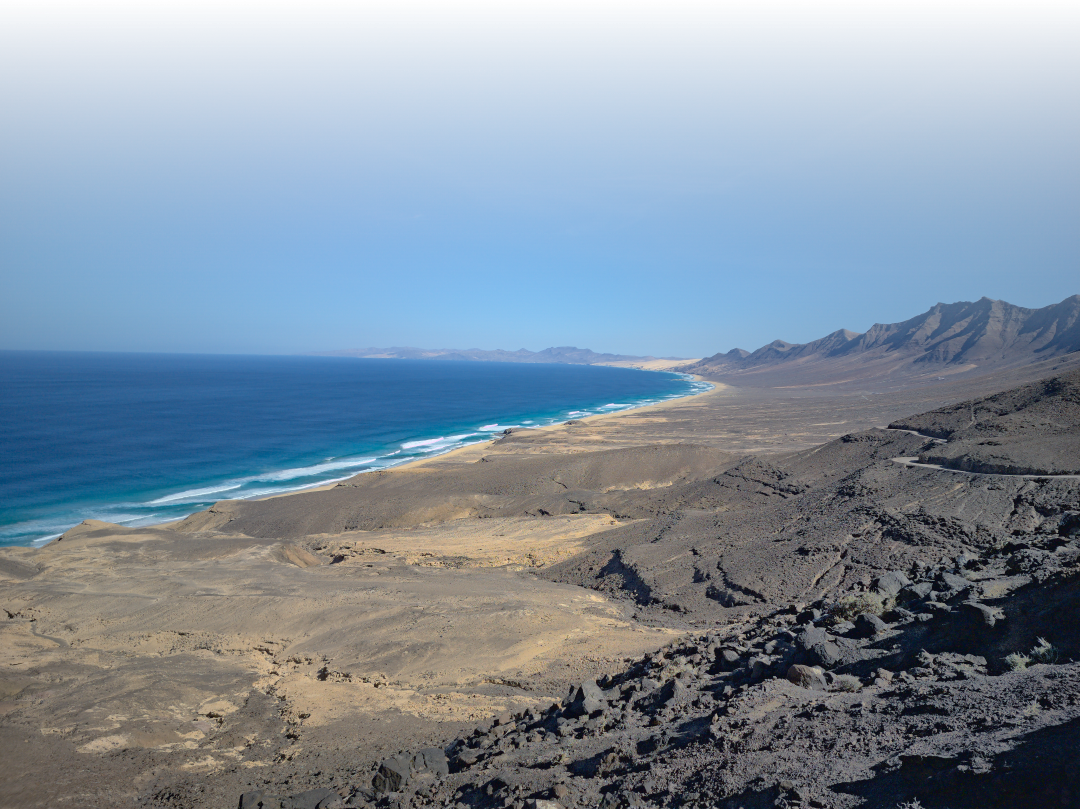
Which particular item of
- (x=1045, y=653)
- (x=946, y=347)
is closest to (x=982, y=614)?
(x=1045, y=653)

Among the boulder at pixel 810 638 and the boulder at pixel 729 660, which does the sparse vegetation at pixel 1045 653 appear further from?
the boulder at pixel 729 660

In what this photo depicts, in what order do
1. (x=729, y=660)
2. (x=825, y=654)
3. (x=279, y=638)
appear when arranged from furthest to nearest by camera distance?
(x=279, y=638) → (x=729, y=660) → (x=825, y=654)

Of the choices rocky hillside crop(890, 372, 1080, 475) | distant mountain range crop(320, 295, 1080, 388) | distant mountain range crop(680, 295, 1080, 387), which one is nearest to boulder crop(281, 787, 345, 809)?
rocky hillside crop(890, 372, 1080, 475)

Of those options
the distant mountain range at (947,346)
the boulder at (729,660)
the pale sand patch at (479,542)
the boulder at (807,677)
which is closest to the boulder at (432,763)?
the boulder at (729,660)

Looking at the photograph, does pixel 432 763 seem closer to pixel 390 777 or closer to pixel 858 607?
pixel 390 777

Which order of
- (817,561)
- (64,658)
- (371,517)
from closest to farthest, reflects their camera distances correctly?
1. (64,658)
2. (817,561)
3. (371,517)

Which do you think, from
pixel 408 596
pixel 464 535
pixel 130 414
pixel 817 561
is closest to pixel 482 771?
pixel 408 596

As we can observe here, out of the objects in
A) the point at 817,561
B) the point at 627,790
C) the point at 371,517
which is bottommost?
the point at 371,517

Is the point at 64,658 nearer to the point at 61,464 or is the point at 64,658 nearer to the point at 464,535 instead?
the point at 464,535
